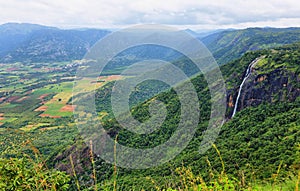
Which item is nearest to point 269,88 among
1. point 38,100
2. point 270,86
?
point 270,86

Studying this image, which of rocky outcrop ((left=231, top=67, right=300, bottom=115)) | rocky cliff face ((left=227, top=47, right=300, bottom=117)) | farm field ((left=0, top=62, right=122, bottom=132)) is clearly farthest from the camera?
farm field ((left=0, top=62, right=122, bottom=132))

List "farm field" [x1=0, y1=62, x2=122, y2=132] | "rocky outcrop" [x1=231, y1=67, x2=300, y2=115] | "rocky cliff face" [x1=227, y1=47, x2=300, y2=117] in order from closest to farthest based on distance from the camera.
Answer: "rocky outcrop" [x1=231, y1=67, x2=300, y2=115] < "rocky cliff face" [x1=227, y1=47, x2=300, y2=117] < "farm field" [x1=0, y1=62, x2=122, y2=132]

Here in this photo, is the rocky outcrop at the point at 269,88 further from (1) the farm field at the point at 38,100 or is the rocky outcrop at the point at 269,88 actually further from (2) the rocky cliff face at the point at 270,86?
(1) the farm field at the point at 38,100

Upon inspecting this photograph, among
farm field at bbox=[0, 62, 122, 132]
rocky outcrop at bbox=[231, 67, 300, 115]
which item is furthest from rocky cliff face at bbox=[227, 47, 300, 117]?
farm field at bbox=[0, 62, 122, 132]

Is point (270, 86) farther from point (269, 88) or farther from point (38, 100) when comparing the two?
point (38, 100)

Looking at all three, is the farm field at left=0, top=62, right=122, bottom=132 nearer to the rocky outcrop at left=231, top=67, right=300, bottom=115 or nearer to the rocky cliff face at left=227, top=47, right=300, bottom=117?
the rocky cliff face at left=227, top=47, right=300, bottom=117

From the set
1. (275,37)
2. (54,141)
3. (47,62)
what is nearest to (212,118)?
(54,141)

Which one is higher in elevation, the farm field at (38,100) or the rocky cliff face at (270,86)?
the rocky cliff face at (270,86)

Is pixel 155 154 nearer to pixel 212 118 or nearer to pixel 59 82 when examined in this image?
pixel 212 118

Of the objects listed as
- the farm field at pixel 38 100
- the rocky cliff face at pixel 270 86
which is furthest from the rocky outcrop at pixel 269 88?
the farm field at pixel 38 100

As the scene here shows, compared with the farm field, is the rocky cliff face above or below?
above

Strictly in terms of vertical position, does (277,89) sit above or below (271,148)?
above
